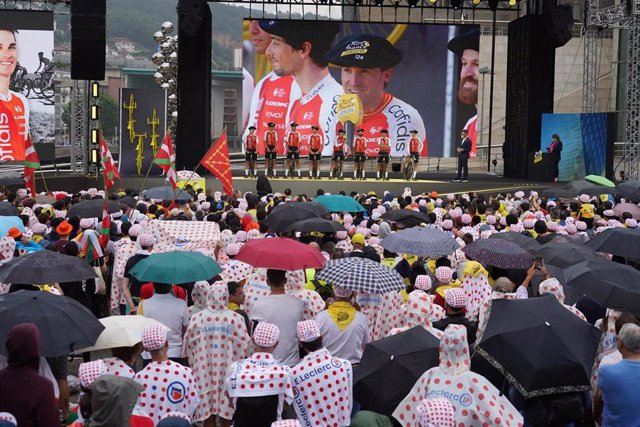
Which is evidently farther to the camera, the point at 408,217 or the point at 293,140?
the point at 293,140

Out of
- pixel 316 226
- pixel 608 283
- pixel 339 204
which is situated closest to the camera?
pixel 608 283

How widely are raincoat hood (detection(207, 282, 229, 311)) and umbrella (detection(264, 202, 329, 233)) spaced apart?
13.9 ft

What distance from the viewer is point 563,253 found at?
8820 mm

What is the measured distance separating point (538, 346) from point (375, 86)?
2080cm

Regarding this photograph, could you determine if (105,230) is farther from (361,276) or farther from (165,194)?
(165,194)

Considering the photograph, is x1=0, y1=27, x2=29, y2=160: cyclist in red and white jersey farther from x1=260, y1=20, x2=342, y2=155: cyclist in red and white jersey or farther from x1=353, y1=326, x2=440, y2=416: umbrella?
x1=353, y1=326, x2=440, y2=416: umbrella

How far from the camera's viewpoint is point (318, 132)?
83.7 ft

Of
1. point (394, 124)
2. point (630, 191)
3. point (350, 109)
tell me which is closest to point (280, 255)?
point (630, 191)

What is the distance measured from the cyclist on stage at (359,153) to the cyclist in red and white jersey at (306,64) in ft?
3.26

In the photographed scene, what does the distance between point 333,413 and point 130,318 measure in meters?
1.35

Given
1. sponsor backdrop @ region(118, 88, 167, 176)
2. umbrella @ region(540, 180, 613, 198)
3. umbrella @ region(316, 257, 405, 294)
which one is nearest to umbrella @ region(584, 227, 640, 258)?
umbrella @ region(316, 257, 405, 294)

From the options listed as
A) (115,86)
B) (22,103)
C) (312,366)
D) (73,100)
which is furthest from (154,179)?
(115,86)

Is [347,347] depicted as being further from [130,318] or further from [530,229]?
[530,229]

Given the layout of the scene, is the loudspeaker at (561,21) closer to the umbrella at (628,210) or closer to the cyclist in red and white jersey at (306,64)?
the cyclist in red and white jersey at (306,64)
